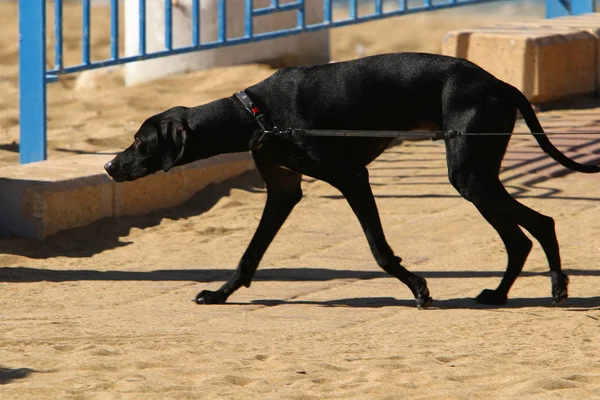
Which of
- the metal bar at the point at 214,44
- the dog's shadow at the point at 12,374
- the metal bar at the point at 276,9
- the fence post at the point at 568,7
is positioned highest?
the fence post at the point at 568,7

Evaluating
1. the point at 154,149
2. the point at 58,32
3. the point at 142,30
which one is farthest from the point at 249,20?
the point at 154,149

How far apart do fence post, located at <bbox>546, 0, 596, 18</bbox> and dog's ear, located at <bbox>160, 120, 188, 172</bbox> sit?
333 inches

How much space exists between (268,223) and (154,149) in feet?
2.33

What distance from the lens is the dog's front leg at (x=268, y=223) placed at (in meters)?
6.16

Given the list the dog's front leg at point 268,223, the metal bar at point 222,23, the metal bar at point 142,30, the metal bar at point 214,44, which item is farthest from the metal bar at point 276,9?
the dog's front leg at point 268,223

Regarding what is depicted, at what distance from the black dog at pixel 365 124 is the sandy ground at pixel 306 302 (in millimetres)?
481

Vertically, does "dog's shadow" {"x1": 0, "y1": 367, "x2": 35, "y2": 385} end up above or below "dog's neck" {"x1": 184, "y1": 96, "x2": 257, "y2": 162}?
below

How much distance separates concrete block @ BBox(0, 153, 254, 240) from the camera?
294 inches

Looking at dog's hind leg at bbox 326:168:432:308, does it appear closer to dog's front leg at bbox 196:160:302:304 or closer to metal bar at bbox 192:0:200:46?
dog's front leg at bbox 196:160:302:304

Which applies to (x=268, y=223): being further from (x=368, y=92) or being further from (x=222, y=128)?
(x=368, y=92)

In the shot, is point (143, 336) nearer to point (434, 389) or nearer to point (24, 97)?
point (434, 389)

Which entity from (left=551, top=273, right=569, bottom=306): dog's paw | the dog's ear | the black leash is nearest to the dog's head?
the dog's ear

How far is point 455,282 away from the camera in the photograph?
21.5 ft

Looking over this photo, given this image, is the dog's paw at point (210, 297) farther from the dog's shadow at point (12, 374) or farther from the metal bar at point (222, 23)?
the metal bar at point (222, 23)
